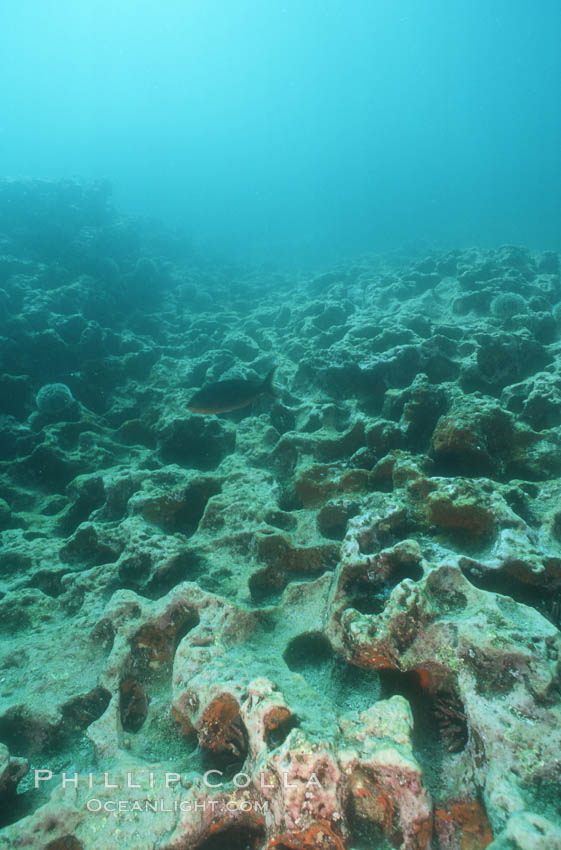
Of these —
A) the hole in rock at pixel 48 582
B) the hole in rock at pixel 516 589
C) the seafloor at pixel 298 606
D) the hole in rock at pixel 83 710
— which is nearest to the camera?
the seafloor at pixel 298 606

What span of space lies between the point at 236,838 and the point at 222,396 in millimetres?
3458

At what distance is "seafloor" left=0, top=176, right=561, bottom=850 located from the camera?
172 cm

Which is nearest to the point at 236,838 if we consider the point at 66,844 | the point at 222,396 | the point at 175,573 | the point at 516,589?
the point at 66,844

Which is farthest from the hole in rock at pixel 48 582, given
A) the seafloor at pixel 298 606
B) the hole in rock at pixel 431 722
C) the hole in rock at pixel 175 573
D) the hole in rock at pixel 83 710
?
the hole in rock at pixel 431 722

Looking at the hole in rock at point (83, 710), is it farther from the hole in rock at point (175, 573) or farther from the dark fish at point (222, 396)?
the dark fish at point (222, 396)

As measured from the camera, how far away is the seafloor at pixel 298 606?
172cm

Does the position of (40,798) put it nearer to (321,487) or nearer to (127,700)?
(127,700)

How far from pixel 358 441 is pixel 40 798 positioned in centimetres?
387

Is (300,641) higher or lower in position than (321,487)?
lower

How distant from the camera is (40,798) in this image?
81.4 inches

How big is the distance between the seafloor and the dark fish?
81 cm

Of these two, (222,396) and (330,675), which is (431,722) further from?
(222,396)

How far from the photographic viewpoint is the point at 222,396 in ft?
14.2

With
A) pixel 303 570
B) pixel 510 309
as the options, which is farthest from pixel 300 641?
pixel 510 309
